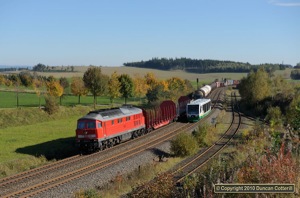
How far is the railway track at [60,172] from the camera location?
20.3 m

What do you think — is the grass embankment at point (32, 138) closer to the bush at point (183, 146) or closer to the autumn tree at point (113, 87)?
the bush at point (183, 146)

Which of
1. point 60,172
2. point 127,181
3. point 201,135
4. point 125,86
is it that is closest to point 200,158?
point 201,135

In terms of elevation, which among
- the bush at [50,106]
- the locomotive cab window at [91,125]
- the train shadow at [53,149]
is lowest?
the train shadow at [53,149]

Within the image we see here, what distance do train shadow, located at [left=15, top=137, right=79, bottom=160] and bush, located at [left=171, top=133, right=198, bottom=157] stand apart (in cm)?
939

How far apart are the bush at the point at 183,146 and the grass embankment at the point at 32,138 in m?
9.59

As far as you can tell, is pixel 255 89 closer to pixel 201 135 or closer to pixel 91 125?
pixel 201 135

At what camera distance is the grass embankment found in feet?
92.2

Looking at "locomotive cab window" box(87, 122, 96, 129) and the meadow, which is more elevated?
"locomotive cab window" box(87, 122, 96, 129)

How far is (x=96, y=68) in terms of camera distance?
71.3 metres

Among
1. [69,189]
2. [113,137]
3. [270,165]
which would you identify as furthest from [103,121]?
[270,165]

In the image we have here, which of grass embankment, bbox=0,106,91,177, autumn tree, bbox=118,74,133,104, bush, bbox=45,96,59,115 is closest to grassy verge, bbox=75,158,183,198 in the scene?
grass embankment, bbox=0,106,91,177

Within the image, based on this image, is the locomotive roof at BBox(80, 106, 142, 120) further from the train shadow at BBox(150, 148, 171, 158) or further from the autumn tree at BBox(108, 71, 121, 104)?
the autumn tree at BBox(108, 71, 121, 104)

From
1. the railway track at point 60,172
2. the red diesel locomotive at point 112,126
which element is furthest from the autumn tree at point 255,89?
the railway track at point 60,172

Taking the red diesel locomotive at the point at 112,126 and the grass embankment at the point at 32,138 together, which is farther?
the red diesel locomotive at the point at 112,126
